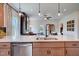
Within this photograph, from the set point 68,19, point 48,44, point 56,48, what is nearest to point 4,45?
point 48,44

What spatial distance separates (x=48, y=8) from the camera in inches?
154

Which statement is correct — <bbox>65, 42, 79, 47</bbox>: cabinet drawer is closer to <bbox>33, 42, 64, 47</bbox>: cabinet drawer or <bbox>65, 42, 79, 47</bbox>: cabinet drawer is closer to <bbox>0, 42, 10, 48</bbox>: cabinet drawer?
<bbox>33, 42, 64, 47</bbox>: cabinet drawer

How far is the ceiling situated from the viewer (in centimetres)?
386

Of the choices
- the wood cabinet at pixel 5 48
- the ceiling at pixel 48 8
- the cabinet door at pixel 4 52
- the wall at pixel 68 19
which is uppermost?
the ceiling at pixel 48 8

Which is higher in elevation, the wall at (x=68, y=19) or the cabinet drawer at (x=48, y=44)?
the wall at (x=68, y=19)

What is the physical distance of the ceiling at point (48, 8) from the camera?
3863 mm

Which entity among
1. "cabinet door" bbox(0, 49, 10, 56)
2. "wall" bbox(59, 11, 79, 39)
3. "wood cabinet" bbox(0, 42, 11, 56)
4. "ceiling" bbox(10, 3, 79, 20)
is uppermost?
"ceiling" bbox(10, 3, 79, 20)

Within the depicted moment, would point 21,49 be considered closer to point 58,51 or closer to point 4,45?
point 4,45

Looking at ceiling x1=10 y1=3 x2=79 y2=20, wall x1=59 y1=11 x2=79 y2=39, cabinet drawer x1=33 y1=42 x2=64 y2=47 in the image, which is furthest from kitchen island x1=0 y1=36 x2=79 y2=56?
ceiling x1=10 y1=3 x2=79 y2=20

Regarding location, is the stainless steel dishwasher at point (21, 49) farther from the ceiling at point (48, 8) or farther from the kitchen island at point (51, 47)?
the ceiling at point (48, 8)

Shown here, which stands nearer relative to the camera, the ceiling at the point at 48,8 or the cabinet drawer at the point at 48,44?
the cabinet drawer at the point at 48,44

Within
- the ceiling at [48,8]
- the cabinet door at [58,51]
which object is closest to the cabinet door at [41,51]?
the cabinet door at [58,51]

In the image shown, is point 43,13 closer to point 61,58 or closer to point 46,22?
point 46,22

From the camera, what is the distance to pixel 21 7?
399 centimetres
